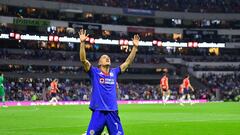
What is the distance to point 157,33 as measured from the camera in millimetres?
89500

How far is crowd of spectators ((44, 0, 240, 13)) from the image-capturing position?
284 ft

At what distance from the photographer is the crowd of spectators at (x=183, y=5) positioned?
8669 cm

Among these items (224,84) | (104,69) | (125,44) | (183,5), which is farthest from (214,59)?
(104,69)

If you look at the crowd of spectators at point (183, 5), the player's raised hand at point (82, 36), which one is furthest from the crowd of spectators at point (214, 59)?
the player's raised hand at point (82, 36)

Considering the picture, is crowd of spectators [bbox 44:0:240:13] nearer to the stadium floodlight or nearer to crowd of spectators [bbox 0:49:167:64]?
the stadium floodlight

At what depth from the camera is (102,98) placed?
10.8 m

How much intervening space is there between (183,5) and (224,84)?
66.0 ft

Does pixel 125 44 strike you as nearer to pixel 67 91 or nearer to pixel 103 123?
pixel 67 91

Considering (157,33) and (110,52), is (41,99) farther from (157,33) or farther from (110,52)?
(157,33)

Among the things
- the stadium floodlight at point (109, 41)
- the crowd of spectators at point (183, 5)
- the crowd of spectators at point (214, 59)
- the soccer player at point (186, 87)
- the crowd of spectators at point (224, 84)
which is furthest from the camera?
the crowd of spectators at point (214, 59)

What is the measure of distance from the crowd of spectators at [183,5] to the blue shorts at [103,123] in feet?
242

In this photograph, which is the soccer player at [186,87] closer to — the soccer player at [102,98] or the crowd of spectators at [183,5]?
the soccer player at [102,98]

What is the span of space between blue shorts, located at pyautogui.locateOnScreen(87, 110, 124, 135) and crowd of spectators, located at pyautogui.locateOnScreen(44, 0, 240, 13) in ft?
242

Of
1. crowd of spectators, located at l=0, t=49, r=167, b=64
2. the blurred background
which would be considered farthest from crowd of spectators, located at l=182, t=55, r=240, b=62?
crowd of spectators, located at l=0, t=49, r=167, b=64
